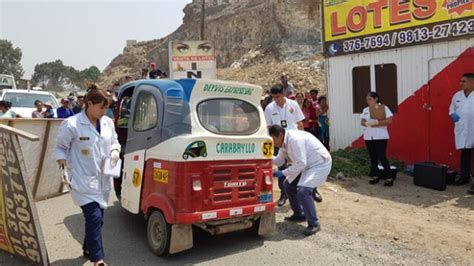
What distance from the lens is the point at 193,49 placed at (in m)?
14.3

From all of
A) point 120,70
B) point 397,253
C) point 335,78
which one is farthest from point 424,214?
point 120,70

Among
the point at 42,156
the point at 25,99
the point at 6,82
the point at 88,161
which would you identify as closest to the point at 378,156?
the point at 88,161

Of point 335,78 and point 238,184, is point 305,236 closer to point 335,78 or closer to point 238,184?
point 238,184

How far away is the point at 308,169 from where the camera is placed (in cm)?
573

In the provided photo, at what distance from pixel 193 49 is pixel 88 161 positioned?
10.3 meters

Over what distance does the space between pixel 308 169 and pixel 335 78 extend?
6019mm

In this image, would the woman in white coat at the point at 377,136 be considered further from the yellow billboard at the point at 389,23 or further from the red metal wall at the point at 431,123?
the yellow billboard at the point at 389,23

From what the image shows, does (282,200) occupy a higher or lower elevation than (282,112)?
lower

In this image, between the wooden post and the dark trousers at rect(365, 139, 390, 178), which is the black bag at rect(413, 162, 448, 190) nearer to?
the dark trousers at rect(365, 139, 390, 178)

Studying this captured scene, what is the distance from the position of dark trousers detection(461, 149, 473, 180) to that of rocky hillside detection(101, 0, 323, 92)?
20215 millimetres

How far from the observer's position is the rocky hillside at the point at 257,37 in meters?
34.2

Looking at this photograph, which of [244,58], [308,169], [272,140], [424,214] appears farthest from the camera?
[244,58]

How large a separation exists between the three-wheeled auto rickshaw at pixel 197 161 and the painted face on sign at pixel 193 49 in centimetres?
873

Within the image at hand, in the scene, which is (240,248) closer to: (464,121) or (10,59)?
(464,121)
